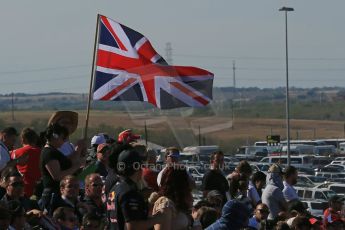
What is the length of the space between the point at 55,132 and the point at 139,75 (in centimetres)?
418

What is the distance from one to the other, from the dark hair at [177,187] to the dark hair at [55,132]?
256 centimetres

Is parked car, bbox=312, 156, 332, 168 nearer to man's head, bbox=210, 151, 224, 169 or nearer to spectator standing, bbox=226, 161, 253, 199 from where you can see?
man's head, bbox=210, 151, 224, 169

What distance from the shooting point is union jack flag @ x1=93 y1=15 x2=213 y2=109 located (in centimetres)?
1448

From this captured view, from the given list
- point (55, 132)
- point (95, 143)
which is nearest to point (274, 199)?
point (95, 143)

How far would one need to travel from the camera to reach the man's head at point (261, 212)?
13.0 meters

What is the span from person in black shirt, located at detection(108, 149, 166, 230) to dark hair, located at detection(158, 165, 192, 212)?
215 mm

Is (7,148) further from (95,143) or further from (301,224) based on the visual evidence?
(301,224)

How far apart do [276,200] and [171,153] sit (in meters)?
2.01

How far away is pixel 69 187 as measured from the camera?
10461 mm

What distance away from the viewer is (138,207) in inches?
323

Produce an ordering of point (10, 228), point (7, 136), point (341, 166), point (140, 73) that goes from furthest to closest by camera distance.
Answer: point (341, 166) < point (140, 73) < point (7, 136) < point (10, 228)

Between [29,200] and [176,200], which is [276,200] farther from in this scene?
[176,200]

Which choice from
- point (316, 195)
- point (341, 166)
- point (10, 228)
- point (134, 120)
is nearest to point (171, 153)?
point (134, 120)

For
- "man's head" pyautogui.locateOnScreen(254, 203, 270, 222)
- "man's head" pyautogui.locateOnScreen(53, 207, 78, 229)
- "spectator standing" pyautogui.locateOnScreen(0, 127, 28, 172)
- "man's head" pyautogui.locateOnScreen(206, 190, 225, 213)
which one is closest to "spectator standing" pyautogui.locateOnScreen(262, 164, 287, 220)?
"man's head" pyautogui.locateOnScreen(254, 203, 270, 222)
